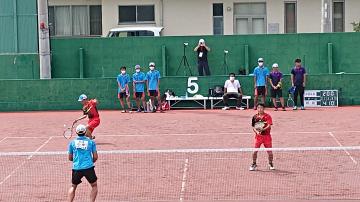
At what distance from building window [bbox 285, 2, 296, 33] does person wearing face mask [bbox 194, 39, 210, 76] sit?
333 inches

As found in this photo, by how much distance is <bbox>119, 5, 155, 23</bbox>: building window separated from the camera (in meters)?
41.2

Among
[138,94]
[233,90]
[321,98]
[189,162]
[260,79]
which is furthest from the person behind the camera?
[321,98]

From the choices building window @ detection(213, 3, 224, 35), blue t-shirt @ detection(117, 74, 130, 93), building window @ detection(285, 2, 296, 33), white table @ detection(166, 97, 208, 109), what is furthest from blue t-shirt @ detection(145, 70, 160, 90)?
building window @ detection(285, 2, 296, 33)

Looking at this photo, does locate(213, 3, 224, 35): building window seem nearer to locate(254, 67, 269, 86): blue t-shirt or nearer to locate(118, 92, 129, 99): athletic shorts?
locate(254, 67, 269, 86): blue t-shirt

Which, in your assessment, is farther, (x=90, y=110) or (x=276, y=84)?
(x=276, y=84)

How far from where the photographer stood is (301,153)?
20359mm

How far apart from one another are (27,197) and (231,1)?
26.0m

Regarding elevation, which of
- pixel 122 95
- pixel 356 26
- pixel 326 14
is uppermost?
pixel 326 14

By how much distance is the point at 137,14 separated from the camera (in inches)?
1625

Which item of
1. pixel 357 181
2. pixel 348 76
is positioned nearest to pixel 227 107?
pixel 348 76

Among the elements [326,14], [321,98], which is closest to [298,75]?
[321,98]

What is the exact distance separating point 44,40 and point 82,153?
18.9 metres

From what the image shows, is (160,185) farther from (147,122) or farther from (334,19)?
(334,19)

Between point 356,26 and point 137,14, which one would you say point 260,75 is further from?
point 137,14
